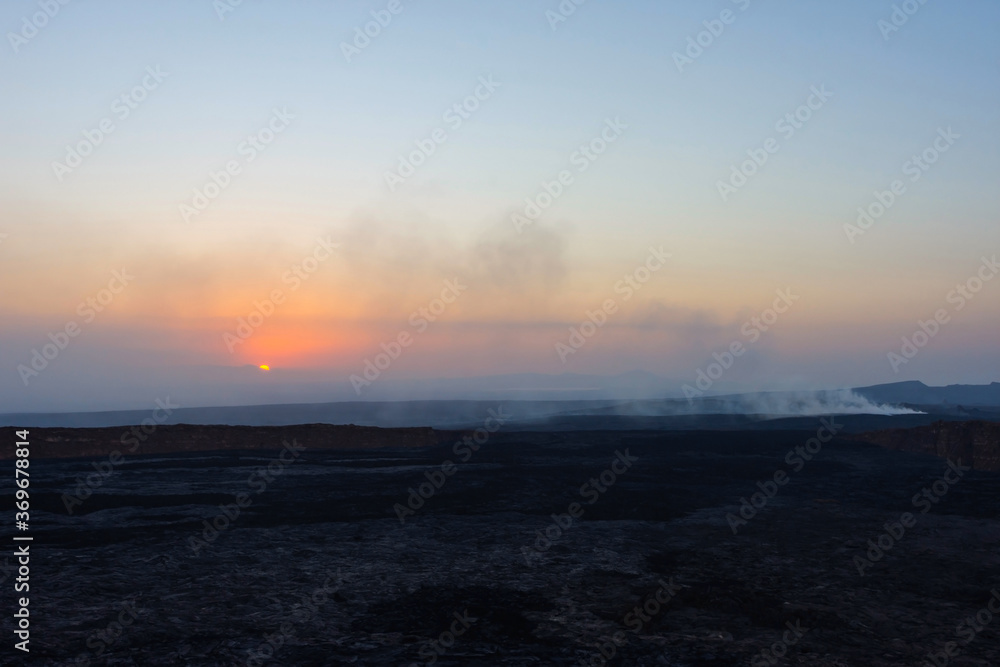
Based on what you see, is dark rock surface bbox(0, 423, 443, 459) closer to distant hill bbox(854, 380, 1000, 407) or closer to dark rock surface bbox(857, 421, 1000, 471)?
dark rock surface bbox(857, 421, 1000, 471)

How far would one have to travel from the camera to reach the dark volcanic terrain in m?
8.38

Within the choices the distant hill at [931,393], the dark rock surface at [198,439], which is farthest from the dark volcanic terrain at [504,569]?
the distant hill at [931,393]

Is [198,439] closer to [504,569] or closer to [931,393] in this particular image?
[504,569]

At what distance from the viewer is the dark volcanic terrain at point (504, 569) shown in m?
8.38

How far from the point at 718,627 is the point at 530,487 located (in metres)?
13.0

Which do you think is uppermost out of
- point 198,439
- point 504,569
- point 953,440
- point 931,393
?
point 504,569

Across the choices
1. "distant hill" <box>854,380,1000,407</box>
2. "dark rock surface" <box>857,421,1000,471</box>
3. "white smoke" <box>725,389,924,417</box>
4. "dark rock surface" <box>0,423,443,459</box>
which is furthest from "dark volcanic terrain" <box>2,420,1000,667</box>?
"distant hill" <box>854,380,1000,407</box>

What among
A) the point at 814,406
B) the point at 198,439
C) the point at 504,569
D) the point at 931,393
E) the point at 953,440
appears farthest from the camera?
the point at 931,393

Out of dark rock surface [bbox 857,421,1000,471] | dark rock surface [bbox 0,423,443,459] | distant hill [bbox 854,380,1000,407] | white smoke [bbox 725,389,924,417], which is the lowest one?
distant hill [bbox 854,380,1000,407]

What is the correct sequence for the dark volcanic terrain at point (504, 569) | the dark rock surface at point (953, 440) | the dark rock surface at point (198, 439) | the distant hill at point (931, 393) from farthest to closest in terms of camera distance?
the distant hill at point (931, 393) < the dark rock surface at point (198, 439) < the dark rock surface at point (953, 440) < the dark volcanic terrain at point (504, 569)

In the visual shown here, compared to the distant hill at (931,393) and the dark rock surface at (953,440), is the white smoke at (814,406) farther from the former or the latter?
the dark rock surface at (953,440)

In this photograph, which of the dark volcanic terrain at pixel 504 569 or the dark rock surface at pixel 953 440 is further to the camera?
the dark rock surface at pixel 953 440

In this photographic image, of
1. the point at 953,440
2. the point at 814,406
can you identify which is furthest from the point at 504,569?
the point at 814,406

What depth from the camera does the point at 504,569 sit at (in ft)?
39.4
